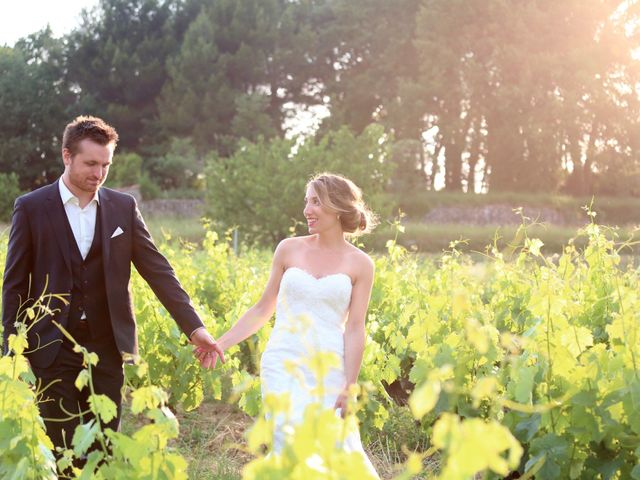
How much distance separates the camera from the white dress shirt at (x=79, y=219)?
4.02 metres

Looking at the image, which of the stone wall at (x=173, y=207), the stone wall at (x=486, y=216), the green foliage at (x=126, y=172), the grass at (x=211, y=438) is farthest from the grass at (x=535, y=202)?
the grass at (x=211, y=438)

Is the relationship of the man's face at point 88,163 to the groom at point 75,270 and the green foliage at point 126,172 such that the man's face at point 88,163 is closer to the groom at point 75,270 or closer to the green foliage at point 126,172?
the groom at point 75,270

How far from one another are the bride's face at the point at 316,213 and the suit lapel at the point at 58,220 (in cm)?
99

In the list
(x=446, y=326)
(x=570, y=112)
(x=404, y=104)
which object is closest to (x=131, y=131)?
(x=404, y=104)

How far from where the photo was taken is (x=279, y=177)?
20.5 metres

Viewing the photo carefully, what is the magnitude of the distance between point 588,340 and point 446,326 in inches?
66.5

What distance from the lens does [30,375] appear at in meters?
3.32

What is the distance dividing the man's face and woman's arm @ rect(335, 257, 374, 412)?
112 cm

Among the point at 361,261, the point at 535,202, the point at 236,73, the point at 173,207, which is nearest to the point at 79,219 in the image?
the point at 361,261

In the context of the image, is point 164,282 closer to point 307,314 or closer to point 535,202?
point 307,314

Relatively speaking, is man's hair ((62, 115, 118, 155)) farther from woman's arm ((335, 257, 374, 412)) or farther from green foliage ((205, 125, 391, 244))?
green foliage ((205, 125, 391, 244))

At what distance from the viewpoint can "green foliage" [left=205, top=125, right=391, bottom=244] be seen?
20.3 metres

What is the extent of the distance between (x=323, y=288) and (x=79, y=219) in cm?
106

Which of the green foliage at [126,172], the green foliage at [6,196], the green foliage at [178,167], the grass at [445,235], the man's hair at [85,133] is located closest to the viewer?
the man's hair at [85,133]
